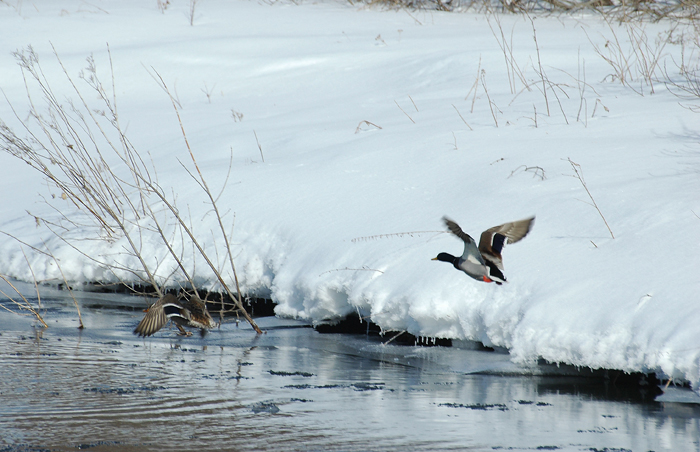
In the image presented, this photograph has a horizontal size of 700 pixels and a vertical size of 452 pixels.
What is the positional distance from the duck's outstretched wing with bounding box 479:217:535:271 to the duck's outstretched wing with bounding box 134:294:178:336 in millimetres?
2104

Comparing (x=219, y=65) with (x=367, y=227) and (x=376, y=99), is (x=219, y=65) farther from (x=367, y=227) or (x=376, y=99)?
(x=367, y=227)

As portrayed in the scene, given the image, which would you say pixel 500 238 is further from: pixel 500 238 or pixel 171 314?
pixel 171 314

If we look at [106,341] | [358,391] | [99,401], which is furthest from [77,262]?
[358,391]

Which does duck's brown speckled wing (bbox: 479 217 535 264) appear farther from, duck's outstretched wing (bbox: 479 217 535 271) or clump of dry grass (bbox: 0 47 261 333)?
clump of dry grass (bbox: 0 47 261 333)

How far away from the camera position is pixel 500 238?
11.2 feet

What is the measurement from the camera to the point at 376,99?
8.37 meters

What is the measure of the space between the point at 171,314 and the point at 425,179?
229 centimetres

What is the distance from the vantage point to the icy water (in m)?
2.58

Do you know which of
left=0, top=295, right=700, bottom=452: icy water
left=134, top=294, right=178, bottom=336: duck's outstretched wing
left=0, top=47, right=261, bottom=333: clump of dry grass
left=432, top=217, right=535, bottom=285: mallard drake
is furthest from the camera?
left=0, top=47, right=261, bottom=333: clump of dry grass

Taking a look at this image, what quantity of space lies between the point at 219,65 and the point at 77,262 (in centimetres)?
581

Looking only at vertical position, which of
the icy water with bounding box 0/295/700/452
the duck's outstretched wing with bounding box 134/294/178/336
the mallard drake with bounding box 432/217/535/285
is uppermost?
the mallard drake with bounding box 432/217/535/285

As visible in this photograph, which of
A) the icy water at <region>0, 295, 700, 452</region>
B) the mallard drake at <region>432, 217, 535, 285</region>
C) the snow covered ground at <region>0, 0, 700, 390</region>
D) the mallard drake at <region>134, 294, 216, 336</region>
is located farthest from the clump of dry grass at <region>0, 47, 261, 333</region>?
the mallard drake at <region>432, 217, 535, 285</region>

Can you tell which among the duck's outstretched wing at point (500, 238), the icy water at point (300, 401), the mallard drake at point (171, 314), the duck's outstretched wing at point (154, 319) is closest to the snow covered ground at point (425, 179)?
the icy water at point (300, 401)

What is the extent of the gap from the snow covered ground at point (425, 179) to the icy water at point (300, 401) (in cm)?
22
